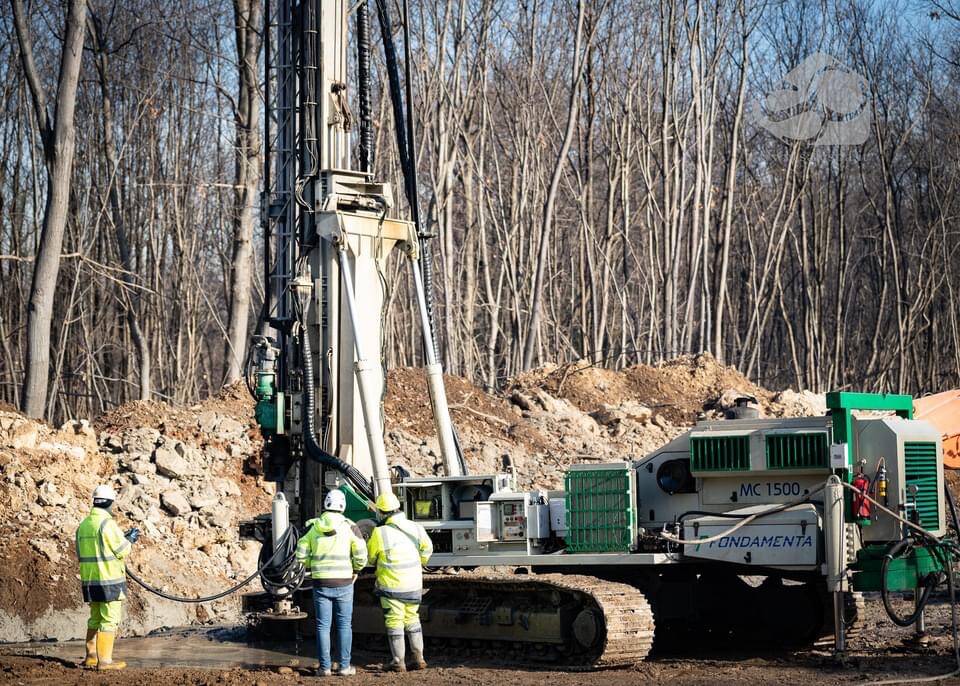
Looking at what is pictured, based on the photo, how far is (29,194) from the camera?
32500 millimetres

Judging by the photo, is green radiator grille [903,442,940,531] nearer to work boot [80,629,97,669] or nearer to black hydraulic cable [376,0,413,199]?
black hydraulic cable [376,0,413,199]

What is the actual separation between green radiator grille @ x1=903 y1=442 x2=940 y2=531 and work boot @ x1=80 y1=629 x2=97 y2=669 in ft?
24.3

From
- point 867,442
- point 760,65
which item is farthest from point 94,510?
point 760,65

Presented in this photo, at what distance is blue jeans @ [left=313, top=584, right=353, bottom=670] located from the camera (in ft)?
35.4

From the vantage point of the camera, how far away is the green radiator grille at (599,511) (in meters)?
11.4

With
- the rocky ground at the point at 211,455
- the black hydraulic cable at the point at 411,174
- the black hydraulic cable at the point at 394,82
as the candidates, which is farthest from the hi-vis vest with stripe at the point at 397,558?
the black hydraulic cable at the point at 394,82

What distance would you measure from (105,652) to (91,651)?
0.19 m

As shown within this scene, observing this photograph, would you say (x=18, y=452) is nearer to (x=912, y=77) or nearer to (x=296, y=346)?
(x=296, y=346)

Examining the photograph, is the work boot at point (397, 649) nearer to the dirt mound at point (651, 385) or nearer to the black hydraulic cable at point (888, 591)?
the black hydraulic cable at point (888, 591)

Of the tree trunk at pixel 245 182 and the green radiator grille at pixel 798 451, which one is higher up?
the tree trunk at pixel 245 182

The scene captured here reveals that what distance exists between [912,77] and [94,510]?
32.0 meters
